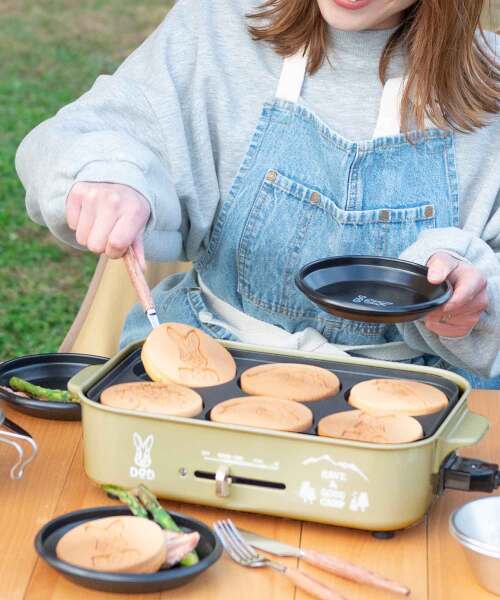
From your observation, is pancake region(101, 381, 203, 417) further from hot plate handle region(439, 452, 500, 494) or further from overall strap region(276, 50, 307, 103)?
overall strap region(276, 50, 307, 103)

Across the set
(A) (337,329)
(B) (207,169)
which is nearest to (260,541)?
(A) (337,329)

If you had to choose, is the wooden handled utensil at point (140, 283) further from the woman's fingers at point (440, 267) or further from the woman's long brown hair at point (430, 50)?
the woman's long brown hair at point (430, 50)

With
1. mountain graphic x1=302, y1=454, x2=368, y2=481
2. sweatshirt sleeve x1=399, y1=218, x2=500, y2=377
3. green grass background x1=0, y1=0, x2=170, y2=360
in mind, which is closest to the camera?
mountain graphic x1=302, y1=454, x2=368, y2=481

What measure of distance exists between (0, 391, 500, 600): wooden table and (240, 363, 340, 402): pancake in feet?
0.59

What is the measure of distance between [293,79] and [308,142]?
13 centimetres

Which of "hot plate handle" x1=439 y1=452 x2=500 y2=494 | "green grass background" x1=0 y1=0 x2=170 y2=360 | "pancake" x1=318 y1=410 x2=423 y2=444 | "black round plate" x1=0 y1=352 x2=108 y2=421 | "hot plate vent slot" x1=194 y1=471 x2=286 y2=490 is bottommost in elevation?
"green grass background" x1=0 y1=0 x2=170 y2=360

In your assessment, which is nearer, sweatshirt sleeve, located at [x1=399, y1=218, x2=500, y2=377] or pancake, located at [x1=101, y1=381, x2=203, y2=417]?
pancake, located at [x1=101, y1=381, x2=203, y2=417]

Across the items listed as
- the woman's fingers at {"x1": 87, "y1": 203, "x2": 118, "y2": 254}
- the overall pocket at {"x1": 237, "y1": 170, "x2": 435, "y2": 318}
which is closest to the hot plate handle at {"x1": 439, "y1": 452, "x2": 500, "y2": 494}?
the woman's fingers at {"x1": 87, "y1": 203, "x2": 118, "y2": 254}

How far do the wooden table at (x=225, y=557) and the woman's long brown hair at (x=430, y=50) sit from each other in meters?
0.75

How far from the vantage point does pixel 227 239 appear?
2160 mm

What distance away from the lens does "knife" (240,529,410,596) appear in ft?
4.36

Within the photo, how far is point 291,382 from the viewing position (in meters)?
1.58

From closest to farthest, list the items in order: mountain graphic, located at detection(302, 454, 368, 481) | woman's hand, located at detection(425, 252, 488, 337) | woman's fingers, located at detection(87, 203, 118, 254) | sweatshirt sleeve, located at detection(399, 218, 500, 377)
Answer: mountain graphic, located at detection(302, 454, 368, 481) → woman's fingers, located at detection(87, 203, 118, 254) → woman's hand, located at detection(425, 252, 488, 337) → sweatshirt sleeve, located at detection(399, 218, 500, 377)

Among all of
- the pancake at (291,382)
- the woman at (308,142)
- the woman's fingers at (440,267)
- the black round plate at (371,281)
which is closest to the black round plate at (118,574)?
the pancake at (291,382)
